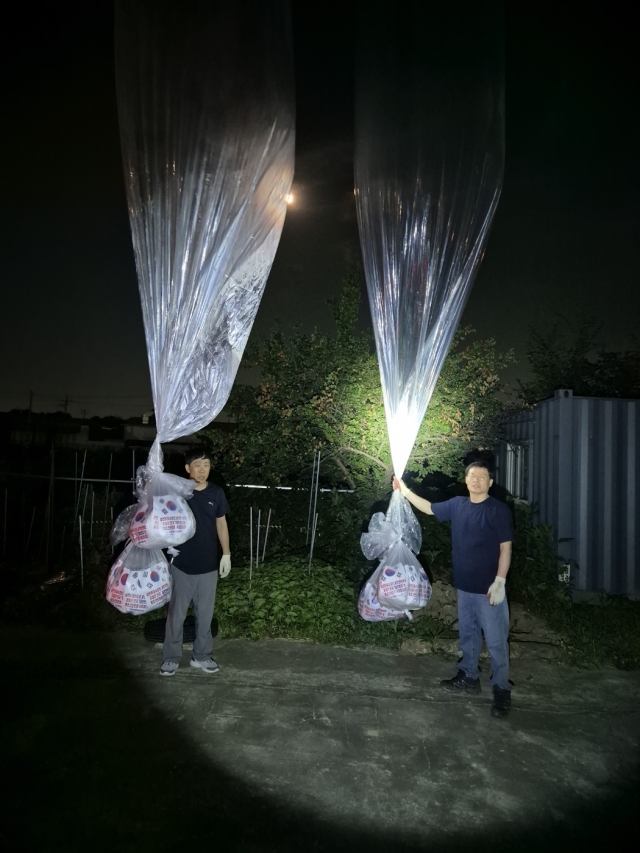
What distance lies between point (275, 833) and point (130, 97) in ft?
13.4

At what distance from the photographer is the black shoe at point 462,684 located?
4.09m

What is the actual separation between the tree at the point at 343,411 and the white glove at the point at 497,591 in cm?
241

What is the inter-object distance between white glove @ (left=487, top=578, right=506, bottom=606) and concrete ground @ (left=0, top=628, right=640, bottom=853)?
730mm

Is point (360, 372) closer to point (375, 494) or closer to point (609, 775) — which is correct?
point (375, 494)

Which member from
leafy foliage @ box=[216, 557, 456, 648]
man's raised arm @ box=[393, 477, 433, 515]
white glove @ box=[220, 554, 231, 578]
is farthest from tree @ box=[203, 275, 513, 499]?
white glove @ box=[220, 554, 231, 578]

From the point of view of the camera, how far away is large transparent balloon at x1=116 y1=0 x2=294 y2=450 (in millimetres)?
3543

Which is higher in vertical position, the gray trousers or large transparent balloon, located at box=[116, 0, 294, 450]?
large transparent balloon, located at box=[116, 0, 294, 450]

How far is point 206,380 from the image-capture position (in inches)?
171

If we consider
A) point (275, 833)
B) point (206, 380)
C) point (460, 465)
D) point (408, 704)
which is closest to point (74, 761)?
point (275, 833)

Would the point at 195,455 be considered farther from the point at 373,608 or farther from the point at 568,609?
the point at 568,609

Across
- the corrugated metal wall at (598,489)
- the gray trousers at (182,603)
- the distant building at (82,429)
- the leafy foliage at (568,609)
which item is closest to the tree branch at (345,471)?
the leafy foliage at (568,609)

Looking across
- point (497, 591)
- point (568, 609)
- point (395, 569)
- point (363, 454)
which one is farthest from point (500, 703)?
point (363, 454)

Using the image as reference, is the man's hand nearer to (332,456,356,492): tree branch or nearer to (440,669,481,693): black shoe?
(440,669,481,693): black shoe

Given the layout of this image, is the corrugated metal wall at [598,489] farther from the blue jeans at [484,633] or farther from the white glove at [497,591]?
the white glove at [497,591]
